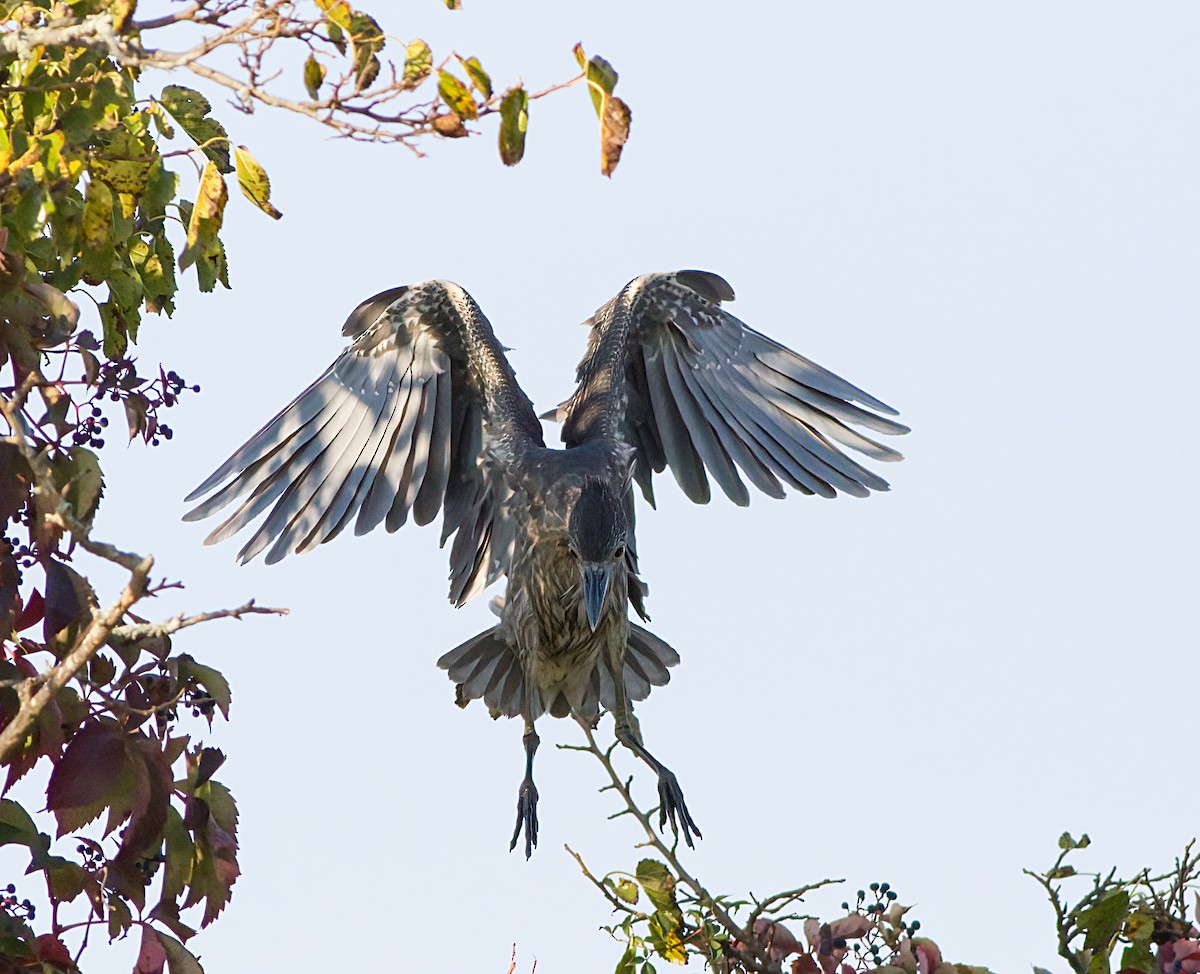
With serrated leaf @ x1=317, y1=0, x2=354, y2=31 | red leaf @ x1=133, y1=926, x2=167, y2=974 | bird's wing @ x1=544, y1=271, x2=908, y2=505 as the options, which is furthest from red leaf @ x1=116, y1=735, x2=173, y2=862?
bird's wing @ x1=544, y1=271, x2=908, y2=505

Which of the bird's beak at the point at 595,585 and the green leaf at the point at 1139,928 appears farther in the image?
the bird's beak at the point at 595,585

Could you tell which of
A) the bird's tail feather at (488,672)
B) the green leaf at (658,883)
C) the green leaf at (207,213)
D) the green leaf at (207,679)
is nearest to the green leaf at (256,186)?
the green leaf at (207,213)

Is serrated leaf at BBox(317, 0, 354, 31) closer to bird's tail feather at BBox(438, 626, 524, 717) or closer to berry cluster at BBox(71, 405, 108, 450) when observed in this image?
berry cluster at BBox(71, 405, 108, 450)

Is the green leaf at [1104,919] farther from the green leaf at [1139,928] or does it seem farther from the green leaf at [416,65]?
the green leaf at [416,65]

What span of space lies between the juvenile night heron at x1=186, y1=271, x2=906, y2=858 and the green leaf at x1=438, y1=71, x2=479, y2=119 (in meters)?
3.01

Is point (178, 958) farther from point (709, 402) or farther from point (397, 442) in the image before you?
point (709, 402)

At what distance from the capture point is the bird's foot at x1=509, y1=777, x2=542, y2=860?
5.39 metres

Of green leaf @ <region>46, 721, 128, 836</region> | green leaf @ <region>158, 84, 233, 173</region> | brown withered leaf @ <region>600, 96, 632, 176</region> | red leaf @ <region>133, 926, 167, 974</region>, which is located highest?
green leaf @ <region>158, 84, 233, 173</region>

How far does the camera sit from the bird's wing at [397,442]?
5.92 metres

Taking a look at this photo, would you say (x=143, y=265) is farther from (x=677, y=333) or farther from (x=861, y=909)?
(x=677, y=333)

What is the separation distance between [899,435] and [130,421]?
3735 millimetres

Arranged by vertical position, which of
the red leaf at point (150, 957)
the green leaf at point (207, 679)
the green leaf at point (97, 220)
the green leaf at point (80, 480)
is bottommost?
the red leaf at point (150, 957)

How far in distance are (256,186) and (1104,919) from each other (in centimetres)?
223

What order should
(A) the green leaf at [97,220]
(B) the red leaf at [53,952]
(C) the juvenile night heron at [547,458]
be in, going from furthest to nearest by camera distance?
(C) the juvenile night heron at [547,458]
(A) the green leaf at [97,220]
(B) the red leaf at [53,952]
